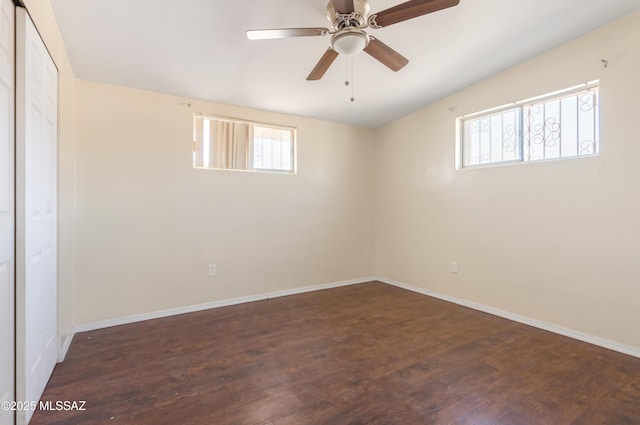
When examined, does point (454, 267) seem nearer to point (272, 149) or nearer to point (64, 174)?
point (272, 149)

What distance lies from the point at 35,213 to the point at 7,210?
35 centimetres

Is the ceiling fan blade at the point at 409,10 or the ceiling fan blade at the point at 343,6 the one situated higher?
the ceiling fan blade at the point at 343,6

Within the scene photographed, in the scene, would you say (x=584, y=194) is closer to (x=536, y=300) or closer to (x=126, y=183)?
(x=536, y=300)

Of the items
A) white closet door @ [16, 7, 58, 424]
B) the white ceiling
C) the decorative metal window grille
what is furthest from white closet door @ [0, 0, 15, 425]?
the decorative metal window grille

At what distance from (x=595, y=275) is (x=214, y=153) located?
401 cm

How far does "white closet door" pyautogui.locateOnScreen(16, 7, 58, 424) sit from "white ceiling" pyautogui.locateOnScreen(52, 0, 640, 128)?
21.5 inches

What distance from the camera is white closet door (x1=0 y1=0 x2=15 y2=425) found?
4.24 feet

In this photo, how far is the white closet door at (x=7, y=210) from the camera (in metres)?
1.29

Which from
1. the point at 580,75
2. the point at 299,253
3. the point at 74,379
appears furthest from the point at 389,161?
the point at 74,379

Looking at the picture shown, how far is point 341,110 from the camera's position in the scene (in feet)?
12.8

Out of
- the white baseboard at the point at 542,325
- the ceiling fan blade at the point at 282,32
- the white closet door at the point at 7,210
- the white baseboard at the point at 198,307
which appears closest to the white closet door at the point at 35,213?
the white closet door at the point at 7,210

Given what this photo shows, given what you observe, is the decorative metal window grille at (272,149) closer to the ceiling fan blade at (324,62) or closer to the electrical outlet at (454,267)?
the ceiling fan blade at (324,62)

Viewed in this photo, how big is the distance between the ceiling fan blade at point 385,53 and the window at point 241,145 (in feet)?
6.62

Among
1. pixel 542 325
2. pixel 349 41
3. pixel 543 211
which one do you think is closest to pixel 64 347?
pixel 349 41
